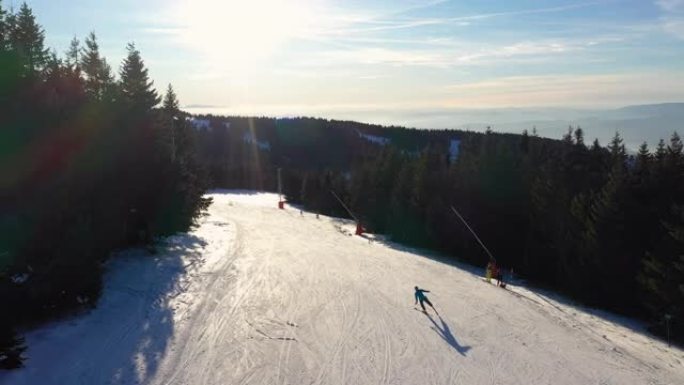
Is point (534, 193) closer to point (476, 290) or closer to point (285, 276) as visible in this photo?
point (476, 290)

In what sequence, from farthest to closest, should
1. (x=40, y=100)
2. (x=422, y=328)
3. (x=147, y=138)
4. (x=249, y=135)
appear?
(x=249, y=135) < (x=147, y=138) < (x=422, y=328) < (x=40, y=100)

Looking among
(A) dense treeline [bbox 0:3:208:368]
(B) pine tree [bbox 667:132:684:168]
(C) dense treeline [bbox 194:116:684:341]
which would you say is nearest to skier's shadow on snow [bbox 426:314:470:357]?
(C) dense treeline [bbox 194:116:684:341]

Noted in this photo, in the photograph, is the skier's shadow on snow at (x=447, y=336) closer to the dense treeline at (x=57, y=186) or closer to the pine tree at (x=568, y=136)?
the dense treeline at (x=57, y=186)

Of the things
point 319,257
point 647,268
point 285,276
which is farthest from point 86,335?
point 647,268

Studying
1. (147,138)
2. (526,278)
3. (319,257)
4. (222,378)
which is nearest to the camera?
(222,378)

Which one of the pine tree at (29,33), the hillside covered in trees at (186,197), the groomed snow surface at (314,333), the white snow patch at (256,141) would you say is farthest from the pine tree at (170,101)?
the white snow patch at (256,141)
